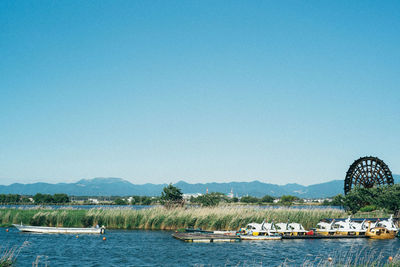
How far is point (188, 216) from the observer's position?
4838 cm

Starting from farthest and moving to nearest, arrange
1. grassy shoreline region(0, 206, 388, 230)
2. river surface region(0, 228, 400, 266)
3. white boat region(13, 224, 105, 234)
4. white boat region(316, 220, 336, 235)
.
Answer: grassy shoreline region(0, 206, 388, 230) → white boat region(316, 220, 336, 235) → white boat region(13, 224, 105, 234) → river surface region(0, 228, 400, 266)

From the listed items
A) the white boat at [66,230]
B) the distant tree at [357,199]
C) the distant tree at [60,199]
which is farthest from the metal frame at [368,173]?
the distant tree at [60,199]

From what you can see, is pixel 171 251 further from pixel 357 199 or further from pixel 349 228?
pixel 357 199

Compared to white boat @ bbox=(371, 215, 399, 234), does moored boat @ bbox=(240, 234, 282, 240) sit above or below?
below

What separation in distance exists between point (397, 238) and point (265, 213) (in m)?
14.7

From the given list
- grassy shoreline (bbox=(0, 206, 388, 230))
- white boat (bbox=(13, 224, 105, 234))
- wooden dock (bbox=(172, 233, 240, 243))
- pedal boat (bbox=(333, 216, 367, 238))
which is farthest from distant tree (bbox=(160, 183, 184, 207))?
pedal boat (bbox=(333, 216, 367, 238))

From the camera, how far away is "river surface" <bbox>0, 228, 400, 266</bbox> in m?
28.2

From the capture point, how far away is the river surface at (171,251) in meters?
28.2

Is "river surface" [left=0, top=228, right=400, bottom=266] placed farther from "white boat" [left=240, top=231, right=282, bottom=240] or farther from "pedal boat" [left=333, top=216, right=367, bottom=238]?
"pedal boat" [left=333, top=216, right=367, bottom=238]

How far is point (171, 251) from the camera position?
32375 mm

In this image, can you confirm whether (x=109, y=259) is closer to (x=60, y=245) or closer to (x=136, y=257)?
(x=136, y=257)

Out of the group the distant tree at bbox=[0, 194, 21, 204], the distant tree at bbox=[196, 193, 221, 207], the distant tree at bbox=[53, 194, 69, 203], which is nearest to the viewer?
the distant tree at bbox=[196, 193, 221, 207]

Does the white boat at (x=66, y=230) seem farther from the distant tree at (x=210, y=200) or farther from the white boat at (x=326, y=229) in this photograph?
the distant tree at (x=210, y=200)

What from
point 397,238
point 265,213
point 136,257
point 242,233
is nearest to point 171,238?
point 242,233
